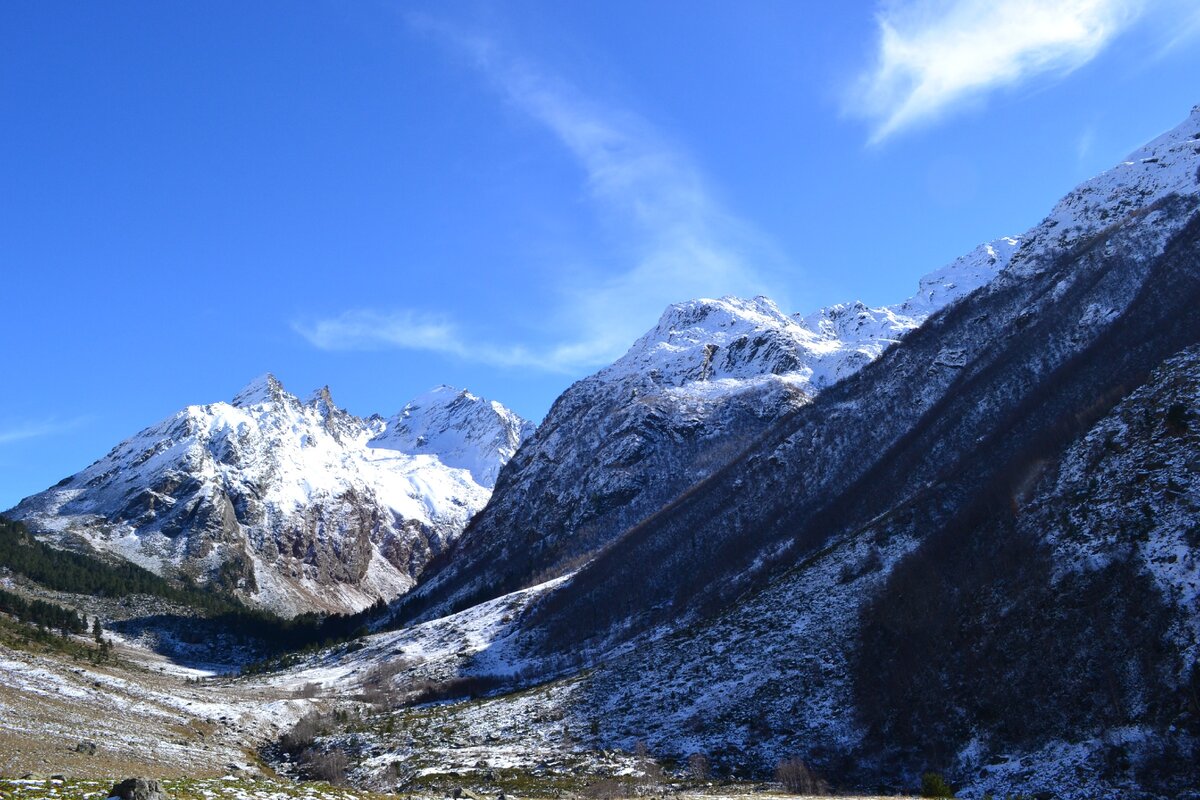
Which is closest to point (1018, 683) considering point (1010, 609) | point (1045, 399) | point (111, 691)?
point (1010, 609)

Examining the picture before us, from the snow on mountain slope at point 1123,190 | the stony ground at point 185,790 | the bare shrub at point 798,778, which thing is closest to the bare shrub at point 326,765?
the stony ground at point 185,790

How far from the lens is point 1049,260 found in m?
146

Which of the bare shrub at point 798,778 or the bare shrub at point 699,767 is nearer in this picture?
the bare shrub at point 798,778

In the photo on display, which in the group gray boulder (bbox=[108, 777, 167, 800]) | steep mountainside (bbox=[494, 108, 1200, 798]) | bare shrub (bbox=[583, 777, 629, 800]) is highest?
steep mountainside (bbox=[494, 108, 1200, 798])

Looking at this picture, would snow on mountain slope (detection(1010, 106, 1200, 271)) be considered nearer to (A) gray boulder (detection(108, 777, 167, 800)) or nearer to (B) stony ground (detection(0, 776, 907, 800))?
(B) stony ground (detection(0, 776, 907, 800))

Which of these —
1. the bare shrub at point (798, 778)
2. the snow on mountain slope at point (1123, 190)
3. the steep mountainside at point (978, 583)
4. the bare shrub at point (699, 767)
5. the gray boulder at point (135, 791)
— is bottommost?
the bare shrub at point (699, 767)

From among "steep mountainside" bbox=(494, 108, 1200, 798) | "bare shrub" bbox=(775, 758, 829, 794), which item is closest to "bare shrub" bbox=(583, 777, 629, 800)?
"steep mountainside" bbox=(494, 108, 1200, 798)

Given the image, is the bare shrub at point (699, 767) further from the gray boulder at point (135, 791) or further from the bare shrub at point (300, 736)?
the bare shrub at point (300, 736)

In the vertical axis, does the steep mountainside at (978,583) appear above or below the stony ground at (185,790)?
above

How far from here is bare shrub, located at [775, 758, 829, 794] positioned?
4572 centimetres

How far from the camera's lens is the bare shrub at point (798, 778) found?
45719mm

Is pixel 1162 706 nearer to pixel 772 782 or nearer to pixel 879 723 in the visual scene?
pixel 879 723

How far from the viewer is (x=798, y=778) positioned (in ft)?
153

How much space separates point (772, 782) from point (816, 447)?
95.9 metres
